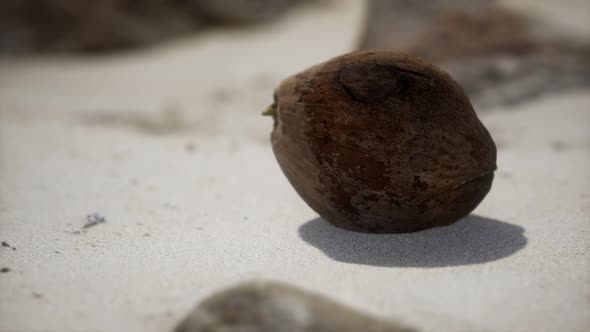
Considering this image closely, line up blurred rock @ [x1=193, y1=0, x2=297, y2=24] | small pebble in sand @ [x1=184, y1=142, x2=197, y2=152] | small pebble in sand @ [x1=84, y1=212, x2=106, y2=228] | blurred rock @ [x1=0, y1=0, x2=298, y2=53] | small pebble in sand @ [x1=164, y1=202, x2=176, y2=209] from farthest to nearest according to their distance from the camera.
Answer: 1. blurred rock @ [x1=193, y1=0, x2=297, y2=24]
2. blurred rock @ [x1=0, y1=0, x2=298, y2=53]
3. small pebble in sand @ [x1=184, y1=142, x2=197, y2=152]
4. small pebble in sand @ [x1=164, y1=202, x2=176, y2=209]
5. small pebble in sand @ [x1=84, y1=212, x2=106, y2=228]

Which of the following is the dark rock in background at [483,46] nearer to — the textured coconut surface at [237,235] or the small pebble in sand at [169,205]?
the textured coconut surface at [237,235]

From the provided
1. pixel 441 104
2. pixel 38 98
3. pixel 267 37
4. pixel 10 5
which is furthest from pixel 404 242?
pixel 10 5

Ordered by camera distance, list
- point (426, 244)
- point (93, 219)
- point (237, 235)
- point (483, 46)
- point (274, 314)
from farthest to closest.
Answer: point (483, 46) → point (93, 219) → point (237, 235) → point (426, 244) → point (274, 314)

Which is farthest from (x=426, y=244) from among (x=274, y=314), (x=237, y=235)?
(x=274, y=314)

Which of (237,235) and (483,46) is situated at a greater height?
(483,46)

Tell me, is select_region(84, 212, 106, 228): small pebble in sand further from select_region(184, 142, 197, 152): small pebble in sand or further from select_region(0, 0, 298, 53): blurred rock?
select_region(0, 0, 298, 53): blurred rock

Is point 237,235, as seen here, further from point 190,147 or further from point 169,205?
point 190,147

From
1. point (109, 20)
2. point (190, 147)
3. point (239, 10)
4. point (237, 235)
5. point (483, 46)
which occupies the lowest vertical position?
point (109, 20)

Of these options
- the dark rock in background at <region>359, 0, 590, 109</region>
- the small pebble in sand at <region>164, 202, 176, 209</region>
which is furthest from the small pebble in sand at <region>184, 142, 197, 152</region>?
the dark rock in background at <region>359, 0, 590, 109</region>
